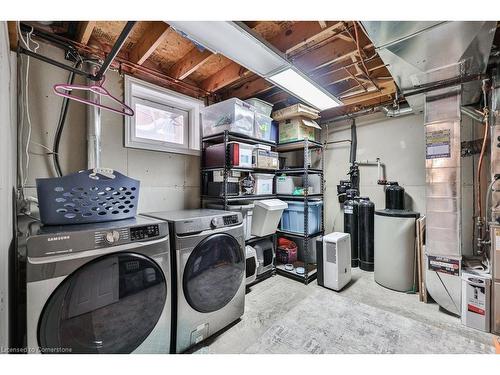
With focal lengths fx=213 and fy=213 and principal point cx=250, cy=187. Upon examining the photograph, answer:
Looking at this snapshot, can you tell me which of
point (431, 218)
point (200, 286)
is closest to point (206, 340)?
point (200, 286)

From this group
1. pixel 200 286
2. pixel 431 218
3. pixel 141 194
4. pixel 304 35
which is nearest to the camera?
pixel 200 286

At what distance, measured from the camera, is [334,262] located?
2.47 metres

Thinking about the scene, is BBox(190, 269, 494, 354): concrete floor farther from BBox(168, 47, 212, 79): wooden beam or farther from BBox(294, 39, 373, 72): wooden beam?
BBox(168, 47, 212, 79): wooden beam

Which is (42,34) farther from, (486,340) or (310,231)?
(486,340)

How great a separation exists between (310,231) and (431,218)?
1287 mm

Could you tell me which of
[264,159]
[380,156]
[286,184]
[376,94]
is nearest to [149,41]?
[264,159]

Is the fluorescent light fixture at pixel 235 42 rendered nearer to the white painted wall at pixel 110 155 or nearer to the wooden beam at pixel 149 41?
the wooden beam at pixel 149 41

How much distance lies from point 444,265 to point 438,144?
1.17m

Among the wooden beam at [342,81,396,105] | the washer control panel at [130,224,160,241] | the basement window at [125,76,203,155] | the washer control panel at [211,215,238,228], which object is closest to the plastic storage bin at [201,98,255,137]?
the basement window at [125,76,203,155]

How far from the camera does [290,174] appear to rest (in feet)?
10.8

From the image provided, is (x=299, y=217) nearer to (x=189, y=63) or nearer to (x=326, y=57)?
(x=326, y=57)

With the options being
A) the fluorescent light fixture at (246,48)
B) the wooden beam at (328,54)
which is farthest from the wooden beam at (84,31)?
the wooden beam at (328,54)

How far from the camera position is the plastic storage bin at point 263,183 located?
109 inches

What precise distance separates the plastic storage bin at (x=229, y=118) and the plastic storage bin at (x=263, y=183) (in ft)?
1.79
